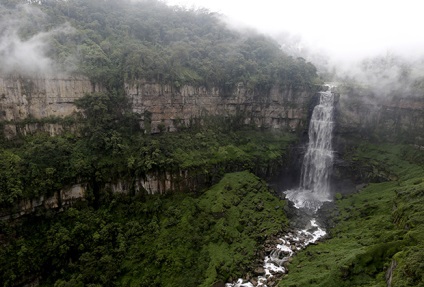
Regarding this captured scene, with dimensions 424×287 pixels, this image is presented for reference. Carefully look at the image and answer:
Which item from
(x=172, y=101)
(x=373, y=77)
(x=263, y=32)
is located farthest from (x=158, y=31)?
(x=373, y=77)

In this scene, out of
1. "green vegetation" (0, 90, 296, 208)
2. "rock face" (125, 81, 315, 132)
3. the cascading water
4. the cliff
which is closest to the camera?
"green vegetation" (0, 90, 296, 208)

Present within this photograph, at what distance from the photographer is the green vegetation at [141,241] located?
28.1 meters

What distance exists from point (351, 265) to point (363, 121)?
1128 inches

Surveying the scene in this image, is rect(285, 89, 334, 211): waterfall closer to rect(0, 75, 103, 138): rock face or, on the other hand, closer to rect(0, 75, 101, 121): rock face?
rect(0, 75, 101, 121): rock face

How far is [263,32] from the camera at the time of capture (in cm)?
7094

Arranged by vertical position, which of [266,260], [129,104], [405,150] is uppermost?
[129,104]

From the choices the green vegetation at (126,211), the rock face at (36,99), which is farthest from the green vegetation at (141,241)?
the rock face at (36,99)

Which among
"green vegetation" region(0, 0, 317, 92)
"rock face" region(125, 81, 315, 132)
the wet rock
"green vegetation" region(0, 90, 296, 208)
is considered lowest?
the wet rock

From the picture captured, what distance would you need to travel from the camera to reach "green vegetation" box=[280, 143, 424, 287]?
23.2 meters

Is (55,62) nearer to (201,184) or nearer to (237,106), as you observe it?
(201,184)

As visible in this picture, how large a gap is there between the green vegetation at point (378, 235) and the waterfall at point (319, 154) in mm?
5191

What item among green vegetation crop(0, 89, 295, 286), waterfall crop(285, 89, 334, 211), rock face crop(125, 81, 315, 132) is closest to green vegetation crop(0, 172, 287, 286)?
green vegetation crop(0, 89, 295, 286)

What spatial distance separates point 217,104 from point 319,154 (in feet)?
57.4

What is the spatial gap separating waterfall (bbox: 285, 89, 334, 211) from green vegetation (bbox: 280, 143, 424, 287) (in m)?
5.19
